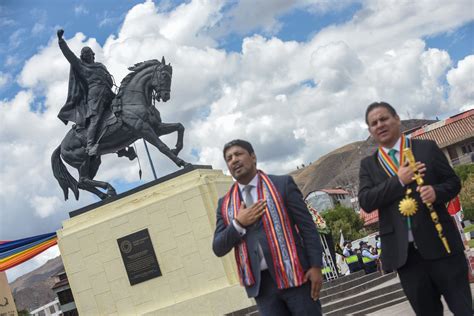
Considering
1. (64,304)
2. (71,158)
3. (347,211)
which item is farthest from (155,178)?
(347,211)

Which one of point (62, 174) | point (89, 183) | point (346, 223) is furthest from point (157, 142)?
point (346, 223)

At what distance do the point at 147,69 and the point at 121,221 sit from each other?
2.94m

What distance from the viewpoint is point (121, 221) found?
12.8 meters

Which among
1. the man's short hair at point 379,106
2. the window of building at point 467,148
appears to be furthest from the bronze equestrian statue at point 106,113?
the window of building at point 467,148

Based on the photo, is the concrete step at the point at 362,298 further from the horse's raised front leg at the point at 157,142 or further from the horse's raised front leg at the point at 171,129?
the horse's raised front leg at the point at 171,129

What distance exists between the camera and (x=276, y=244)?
12.8 feet

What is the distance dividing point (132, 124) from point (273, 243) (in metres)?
9.26

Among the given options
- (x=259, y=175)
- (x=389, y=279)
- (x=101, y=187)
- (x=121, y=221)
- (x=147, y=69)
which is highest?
(x=147, y=69)

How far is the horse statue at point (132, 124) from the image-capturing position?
1289 cm

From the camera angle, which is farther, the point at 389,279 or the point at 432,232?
the point at 389,279

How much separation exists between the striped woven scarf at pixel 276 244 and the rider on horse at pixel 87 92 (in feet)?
31.3

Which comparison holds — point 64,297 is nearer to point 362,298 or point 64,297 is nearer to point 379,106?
point 362,298

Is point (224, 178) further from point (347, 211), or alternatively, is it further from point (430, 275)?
point (347, 211)

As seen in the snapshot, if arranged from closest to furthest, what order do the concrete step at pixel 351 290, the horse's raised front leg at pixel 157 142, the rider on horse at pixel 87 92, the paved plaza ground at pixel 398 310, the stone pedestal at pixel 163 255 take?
the paved plaza ground at pixel 398 310
the concrete step at pixel 351 290
the stone pedestal at pixel 163 255
the horse's raised front leg at pixel 157 142
the rider on horse at pixel 87 92
